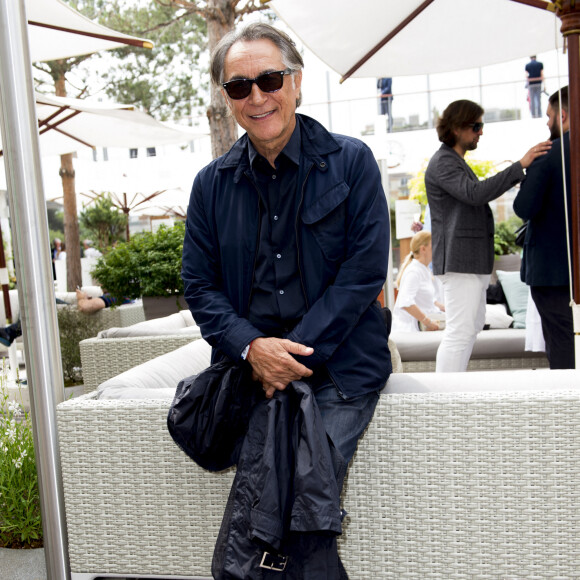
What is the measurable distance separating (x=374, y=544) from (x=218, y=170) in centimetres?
128

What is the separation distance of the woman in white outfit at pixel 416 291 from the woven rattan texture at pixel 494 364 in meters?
0.57

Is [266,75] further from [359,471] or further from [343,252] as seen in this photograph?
[359,471]

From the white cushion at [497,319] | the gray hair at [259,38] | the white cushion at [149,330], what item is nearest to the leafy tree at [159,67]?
the white cushion at [497,319]

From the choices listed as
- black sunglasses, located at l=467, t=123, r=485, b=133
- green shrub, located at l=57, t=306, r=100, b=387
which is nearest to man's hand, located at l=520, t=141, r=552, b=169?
black sunglasses, located at l=467, t=123, r=485, b=133

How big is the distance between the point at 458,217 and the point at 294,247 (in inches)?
92.6

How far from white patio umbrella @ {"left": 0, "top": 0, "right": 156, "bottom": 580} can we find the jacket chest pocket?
92cm

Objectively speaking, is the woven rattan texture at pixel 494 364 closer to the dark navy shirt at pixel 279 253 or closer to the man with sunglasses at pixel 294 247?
the man with sunglasses at pixel 294 247

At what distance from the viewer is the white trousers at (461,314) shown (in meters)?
4.38

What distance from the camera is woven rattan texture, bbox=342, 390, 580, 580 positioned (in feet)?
7.34

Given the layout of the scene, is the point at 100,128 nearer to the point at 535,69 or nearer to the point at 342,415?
the point at 535,69

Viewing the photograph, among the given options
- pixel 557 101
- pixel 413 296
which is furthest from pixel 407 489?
pixel 413 296

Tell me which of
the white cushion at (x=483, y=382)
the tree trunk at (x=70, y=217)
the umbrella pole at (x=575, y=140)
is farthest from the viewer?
the tree trunk at (x=70, y=217)

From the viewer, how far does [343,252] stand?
2.26 meters

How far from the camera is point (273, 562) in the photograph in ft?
6.47
